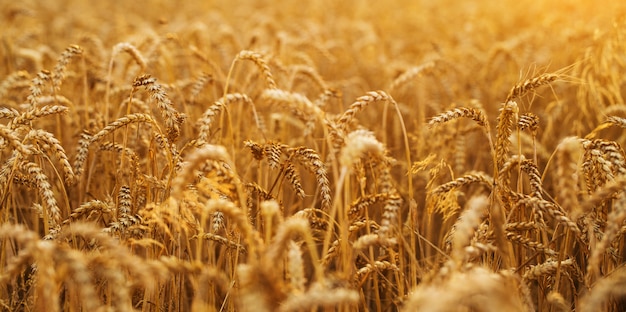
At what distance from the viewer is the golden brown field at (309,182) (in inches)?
49.3

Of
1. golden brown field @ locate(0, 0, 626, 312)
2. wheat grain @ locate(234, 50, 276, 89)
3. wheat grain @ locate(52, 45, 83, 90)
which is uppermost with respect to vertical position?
wheat grain @ locate(52, 45, 83, 90)

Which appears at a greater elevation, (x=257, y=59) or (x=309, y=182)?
(x=257, y=59)

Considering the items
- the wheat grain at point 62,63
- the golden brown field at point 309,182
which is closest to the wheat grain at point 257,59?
the golden brown field at point 309,182

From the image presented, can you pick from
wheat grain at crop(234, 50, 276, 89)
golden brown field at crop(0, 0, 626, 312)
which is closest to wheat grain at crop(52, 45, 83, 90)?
golden brown field at crop(0, 0, 626, 312)

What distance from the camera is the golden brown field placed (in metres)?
1.25

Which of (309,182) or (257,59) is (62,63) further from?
(309,182)

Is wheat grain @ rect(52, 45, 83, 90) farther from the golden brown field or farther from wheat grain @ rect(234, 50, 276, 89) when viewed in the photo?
wheat grain @ rect(234, 50, 276, 89)

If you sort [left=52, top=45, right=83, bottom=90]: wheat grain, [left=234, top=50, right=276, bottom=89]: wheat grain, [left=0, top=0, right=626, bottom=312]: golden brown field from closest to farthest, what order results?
[left=0, top=0, right=626, bottom=312]: golden brown field → [left=234, top=50, right=276, bottom=89]: wheat grain → [left=52, top=45, right=83, bottom=90]: wheat grain

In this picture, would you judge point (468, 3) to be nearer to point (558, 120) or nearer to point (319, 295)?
point (558, 120)

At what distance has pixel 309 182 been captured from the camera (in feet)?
8.93

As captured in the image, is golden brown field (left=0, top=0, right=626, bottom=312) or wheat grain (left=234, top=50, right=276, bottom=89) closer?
golden brown field (left=0, top=0, right=626, bottom=312)

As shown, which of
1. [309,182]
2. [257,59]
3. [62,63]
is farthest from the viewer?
[309,182]

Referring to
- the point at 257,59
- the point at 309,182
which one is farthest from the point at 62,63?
the point at 309,182

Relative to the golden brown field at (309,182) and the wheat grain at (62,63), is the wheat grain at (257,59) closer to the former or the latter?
the golden brown field at (309,182)
